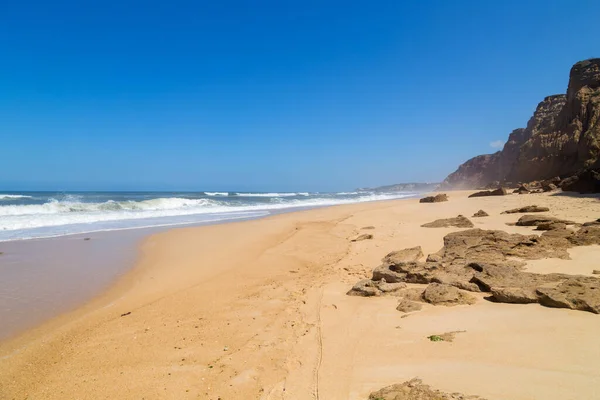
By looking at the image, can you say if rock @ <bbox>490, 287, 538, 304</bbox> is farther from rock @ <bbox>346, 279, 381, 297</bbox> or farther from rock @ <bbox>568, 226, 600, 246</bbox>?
Answer: rock @ <bbox>568, 226, 600, 246</bbox>

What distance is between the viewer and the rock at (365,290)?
205 inches

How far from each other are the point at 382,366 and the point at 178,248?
28.1 ft

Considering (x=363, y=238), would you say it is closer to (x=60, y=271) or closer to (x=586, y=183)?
(x=60, y=271)

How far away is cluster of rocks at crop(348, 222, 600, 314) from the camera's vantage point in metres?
4.03

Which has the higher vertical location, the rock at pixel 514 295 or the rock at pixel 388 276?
the rock at pixel 514 295

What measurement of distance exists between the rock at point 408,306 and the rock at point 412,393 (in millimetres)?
1706

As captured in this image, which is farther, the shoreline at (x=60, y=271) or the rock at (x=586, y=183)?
the rock at (x=586, y=183)

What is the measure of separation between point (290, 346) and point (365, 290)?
1802 mm

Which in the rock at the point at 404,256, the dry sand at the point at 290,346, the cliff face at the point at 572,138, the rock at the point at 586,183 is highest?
the cliff face at the point at 572,138

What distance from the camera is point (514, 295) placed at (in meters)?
4.19

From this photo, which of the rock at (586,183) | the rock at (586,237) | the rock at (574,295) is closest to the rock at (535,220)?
the rock at (586,237)

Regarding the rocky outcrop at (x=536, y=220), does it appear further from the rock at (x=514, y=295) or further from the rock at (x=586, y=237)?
the rock at (x=514, y=295)

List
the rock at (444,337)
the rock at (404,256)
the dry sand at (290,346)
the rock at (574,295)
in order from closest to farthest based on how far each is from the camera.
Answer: the dry sand at (290,346) < the rock at (444,337) < the rock at (574,295) < the rock at (404,256)

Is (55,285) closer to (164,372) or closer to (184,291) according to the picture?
(184,291)
